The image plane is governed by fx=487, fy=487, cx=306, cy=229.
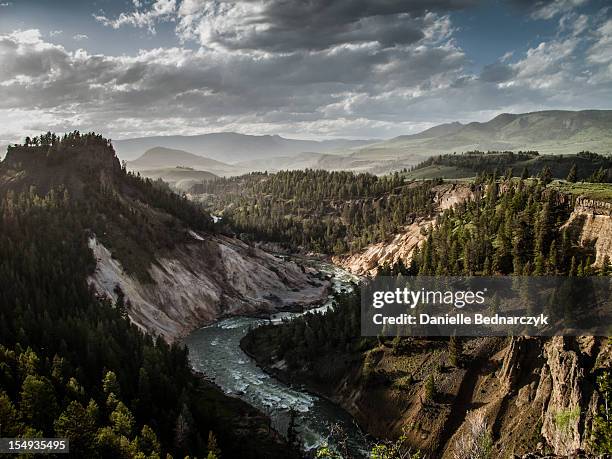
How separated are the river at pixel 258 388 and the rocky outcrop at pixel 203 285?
19.6 ft

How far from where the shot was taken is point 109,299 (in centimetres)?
9262

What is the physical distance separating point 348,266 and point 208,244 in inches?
2351

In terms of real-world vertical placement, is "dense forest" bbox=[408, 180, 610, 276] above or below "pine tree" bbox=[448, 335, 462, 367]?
above

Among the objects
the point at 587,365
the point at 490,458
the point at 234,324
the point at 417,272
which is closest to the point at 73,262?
the point at 234,324

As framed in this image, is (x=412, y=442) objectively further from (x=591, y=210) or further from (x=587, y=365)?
(x=591, y=210)

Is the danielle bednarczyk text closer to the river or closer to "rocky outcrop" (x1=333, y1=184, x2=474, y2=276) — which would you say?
the river

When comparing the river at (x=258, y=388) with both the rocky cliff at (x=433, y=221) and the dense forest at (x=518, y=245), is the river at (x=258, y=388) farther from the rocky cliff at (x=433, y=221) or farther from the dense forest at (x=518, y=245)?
the rocky cliff at (x=433, y=221)

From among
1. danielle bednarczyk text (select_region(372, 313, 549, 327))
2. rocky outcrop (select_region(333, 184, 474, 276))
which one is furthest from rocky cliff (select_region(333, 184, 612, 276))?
danielle bednarczyk text (select_region(372, 313, 549, 327))

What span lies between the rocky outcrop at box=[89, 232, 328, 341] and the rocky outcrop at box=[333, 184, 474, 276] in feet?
75.2

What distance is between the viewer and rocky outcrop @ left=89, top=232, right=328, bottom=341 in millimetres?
100750

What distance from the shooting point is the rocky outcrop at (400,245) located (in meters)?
150
